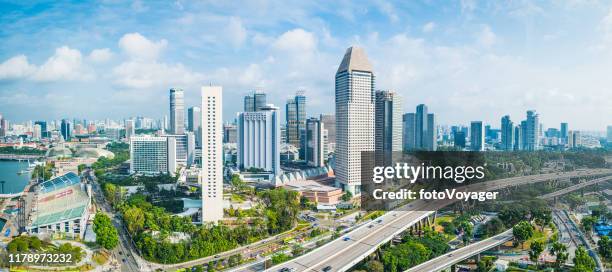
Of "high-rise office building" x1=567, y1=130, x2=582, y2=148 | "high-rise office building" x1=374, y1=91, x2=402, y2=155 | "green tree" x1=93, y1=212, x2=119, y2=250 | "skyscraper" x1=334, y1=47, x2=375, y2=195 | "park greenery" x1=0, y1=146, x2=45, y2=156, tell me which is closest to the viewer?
"green tree" x1=93, y1=212, x2=119, y2=250

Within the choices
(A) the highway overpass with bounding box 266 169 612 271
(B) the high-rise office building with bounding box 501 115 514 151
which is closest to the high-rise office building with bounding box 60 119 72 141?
(A) the highway overpass with bounding box 266 169 612 271

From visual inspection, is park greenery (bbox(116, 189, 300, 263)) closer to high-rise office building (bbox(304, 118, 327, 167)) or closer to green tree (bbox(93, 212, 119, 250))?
green tree (bbox(93, 212, 119, 250))

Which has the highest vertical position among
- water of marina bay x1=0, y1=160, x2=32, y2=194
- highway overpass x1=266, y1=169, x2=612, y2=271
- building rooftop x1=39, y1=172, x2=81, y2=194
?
building rooftop x1=39, y1=172, x2=81, y2=194

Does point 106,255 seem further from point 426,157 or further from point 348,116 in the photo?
point 348,116

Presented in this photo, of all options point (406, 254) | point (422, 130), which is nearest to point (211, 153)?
point (406, 254)

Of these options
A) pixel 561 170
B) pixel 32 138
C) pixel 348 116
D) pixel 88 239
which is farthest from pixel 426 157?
pixel 32 138

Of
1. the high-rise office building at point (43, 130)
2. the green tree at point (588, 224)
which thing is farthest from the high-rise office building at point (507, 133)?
the high-rise office building at point (43, 130)

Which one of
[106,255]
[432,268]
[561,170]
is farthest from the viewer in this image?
Answer: [561,170]
